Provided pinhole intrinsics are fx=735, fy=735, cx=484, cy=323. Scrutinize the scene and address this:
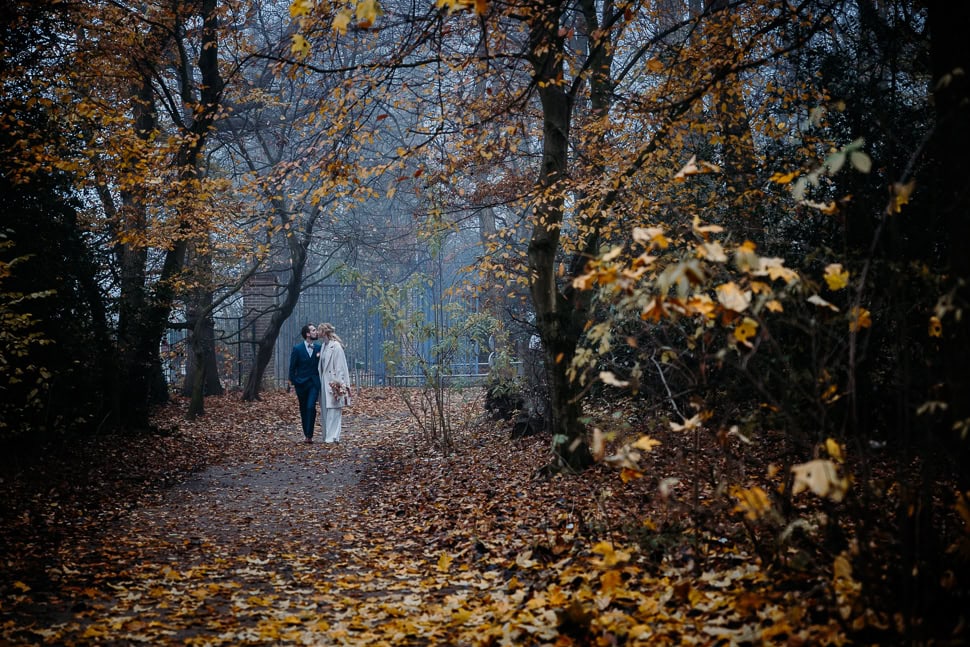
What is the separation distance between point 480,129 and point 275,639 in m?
5.16

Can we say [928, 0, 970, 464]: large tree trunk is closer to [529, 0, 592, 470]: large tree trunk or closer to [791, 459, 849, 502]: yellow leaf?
[791, 459, 849, 502]: yellow leaf

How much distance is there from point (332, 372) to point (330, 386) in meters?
0.25

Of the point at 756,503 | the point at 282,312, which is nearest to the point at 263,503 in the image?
the point at 756,503

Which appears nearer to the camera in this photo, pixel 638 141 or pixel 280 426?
pixel 638 141

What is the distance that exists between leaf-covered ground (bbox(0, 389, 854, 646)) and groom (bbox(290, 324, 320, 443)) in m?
2.19

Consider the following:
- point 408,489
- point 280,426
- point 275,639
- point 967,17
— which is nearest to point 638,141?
point 408,489

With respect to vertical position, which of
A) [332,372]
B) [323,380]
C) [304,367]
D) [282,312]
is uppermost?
[282,312]

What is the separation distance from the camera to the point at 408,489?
26.8ft

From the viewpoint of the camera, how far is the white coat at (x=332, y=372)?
11.8 meters

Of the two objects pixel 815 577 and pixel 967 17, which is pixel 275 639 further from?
pixel 967 17

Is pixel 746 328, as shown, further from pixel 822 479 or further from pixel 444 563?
pixel 444 563

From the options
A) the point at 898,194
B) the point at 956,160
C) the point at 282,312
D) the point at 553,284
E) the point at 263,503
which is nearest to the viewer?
the point at 898,194

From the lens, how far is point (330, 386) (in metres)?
11.8

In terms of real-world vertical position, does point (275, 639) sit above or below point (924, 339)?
below
